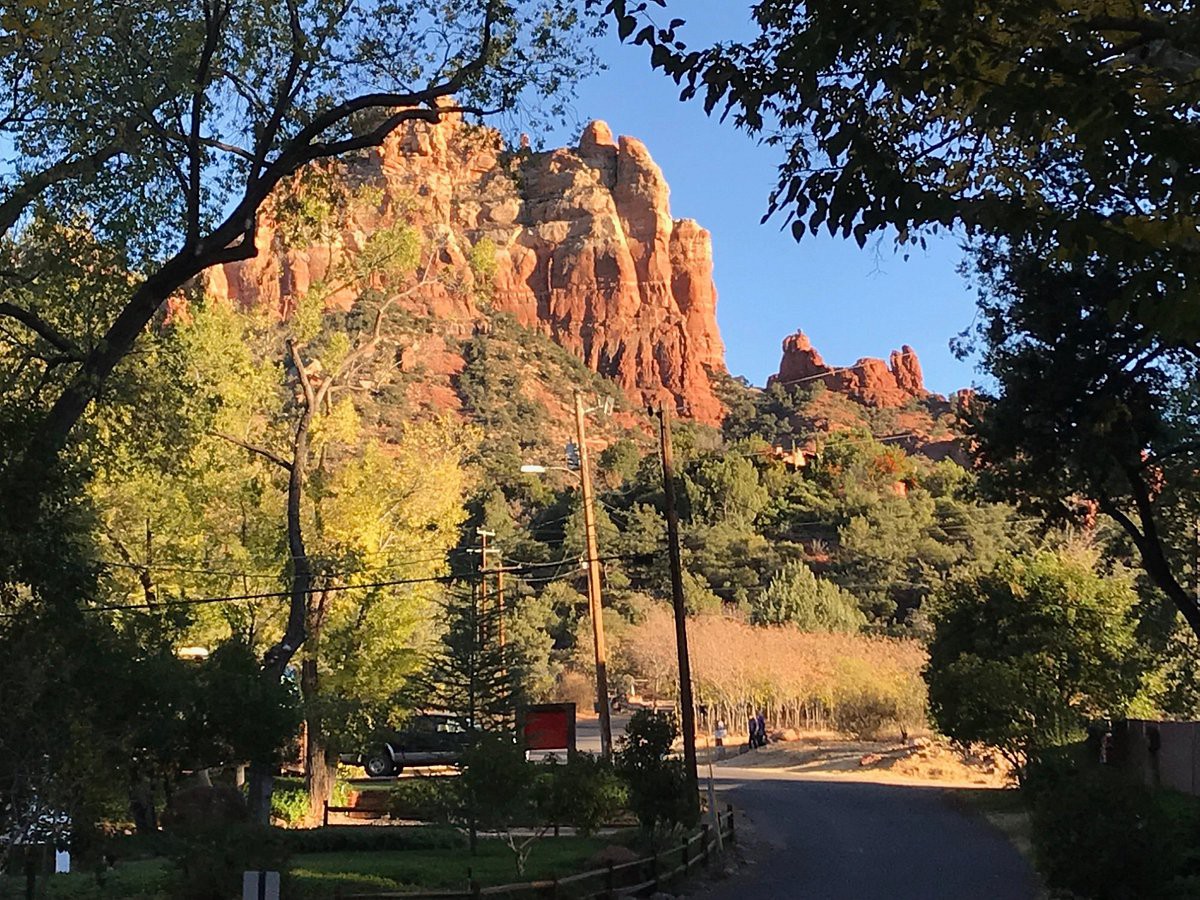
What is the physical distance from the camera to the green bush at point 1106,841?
1207cm

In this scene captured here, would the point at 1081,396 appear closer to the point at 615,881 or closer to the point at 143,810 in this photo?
the point at 615,881

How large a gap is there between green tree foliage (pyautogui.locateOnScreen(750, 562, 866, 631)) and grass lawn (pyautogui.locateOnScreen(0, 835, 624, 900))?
1431 inches

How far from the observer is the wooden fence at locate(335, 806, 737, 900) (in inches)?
534

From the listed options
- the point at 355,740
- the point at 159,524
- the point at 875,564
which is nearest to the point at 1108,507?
the point at 355,740

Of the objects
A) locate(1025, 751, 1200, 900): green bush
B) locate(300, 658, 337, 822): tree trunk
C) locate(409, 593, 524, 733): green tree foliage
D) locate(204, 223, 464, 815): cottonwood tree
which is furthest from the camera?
locate(409, 593, 524, 733): green tree foliage

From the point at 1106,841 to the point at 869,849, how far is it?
10076mm

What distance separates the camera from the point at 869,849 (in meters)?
21.6

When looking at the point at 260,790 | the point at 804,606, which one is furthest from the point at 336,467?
the point at 804,606

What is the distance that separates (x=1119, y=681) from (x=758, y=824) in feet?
29.3

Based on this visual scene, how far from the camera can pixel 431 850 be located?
21953 mm

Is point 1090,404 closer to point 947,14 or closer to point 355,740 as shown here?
point 947,14

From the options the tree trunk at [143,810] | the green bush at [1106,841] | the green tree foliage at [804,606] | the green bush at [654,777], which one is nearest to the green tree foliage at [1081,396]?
the green bush at [1106,841]

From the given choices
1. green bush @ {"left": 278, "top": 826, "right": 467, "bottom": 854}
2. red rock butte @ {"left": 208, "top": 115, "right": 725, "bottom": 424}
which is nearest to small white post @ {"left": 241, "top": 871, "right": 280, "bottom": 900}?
green bush @ {"left": 278, "top": 826, "right": 467, "bottom": 854}

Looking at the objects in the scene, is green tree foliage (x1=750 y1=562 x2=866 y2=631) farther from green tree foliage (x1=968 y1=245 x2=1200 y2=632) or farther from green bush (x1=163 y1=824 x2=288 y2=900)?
green bush (x1=163 y1=824 x2=288 y2=900)
